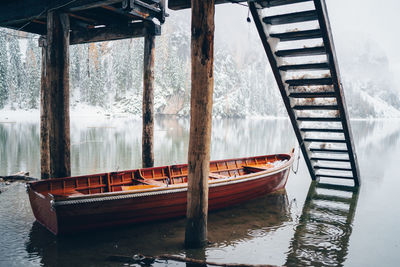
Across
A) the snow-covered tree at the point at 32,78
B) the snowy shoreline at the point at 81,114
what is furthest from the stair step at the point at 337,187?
the snow-covered tree at the point at 32,78

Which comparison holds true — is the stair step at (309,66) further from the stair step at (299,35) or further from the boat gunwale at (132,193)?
the boat gunwale at (132,193)

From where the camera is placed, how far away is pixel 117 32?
10672 millimetres

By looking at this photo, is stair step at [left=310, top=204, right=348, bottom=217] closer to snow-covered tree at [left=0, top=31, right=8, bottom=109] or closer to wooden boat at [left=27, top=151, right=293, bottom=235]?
wooden boat at [left=27, top=151, right=293, bottom=235]

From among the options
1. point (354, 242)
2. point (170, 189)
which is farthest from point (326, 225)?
point (170, 189)

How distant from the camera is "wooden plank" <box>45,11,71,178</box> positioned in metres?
8.00

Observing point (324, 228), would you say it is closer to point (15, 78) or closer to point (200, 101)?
point (200, 101)

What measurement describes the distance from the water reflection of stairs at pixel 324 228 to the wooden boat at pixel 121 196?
220cm

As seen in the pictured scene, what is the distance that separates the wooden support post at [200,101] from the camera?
5969mm

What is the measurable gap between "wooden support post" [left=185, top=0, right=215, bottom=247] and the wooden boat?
178cm

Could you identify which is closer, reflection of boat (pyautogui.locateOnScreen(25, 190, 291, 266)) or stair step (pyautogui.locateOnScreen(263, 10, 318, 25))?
reflection of boat (pyautogui.locateOnScreen(25, 190, 291, 266))

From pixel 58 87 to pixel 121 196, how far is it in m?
3.45

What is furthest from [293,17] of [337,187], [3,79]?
[3,79]

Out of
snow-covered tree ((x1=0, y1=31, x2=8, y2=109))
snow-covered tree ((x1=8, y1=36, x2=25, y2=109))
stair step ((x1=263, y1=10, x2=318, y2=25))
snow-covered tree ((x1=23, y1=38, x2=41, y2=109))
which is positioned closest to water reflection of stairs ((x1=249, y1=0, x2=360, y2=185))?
stair step ((x1=263, y1=10, x2=318, y2=25))

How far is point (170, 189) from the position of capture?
26.0 ft
